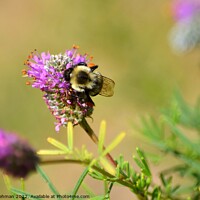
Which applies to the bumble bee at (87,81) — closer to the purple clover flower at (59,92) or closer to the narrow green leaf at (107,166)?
the purple clover flower at (59,92)

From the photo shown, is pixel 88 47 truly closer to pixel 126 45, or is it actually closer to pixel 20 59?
pixel 126 45

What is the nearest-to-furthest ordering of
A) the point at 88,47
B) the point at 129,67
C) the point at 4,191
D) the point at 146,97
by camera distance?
1. the point at 4,191
2. the point at 146,97
3. the point at 129,67
4. the point at 88,47

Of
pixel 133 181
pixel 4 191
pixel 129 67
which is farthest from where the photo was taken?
pixel 129 67

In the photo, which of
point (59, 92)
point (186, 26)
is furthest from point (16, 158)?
point (186, 26)

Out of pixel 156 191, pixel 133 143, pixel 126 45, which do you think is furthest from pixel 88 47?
pixel 156 191

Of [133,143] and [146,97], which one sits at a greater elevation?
[146,97]

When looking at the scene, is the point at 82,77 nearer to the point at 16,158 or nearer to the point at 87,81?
the point at 87,81
